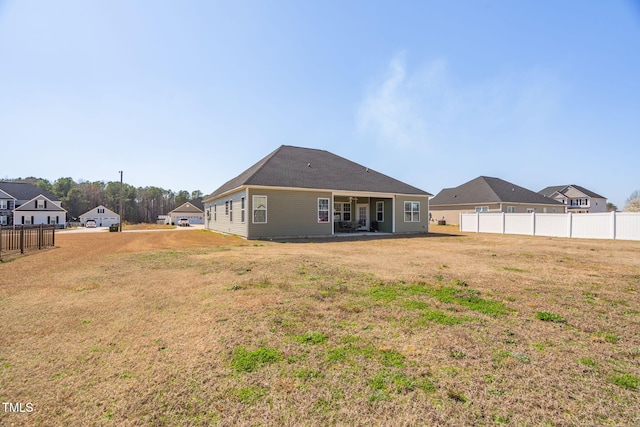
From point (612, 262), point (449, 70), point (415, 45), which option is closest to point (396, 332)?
point (612, 262)

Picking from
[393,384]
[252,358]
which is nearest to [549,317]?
[393,384]

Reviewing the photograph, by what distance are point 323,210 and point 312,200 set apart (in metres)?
1.05

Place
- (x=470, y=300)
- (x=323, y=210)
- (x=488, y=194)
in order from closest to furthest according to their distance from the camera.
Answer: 1. (x=470, y=300)
2. (x=323, y=210)
3. (x=488, y=194)

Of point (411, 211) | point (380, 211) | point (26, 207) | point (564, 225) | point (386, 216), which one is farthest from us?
→ point (26, 207)

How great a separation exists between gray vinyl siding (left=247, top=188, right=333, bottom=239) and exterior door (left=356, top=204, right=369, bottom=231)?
5.29 meters

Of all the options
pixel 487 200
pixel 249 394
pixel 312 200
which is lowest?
pixel 249 394

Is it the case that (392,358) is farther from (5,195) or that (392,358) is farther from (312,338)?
(5,195)

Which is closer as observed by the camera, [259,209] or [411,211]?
Result: [259,209]

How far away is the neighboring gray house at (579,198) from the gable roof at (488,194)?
64.0ft

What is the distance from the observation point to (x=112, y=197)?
78.4 meters

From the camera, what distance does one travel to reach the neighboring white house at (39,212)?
4644 centimetres

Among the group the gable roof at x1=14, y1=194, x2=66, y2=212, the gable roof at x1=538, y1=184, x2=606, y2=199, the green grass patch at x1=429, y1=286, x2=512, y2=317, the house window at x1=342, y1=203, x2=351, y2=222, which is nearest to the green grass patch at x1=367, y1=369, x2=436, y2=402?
the green grass patch at x1=429, y1=286, x2=512, y2=317

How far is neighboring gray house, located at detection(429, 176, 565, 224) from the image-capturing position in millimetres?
32031

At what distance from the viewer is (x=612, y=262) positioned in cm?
894
